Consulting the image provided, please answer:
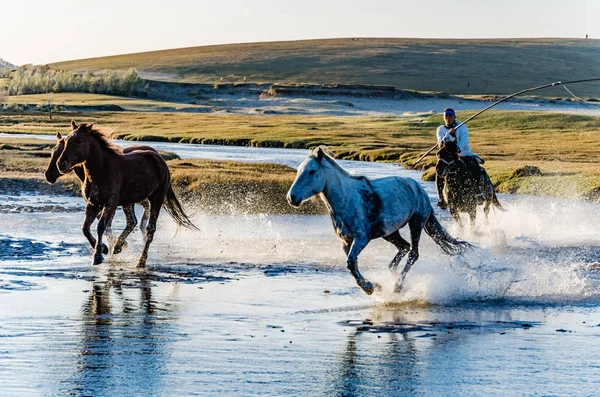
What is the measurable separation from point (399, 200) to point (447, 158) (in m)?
5.54

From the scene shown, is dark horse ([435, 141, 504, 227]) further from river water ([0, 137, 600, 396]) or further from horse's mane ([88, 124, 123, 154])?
horse's mane ([88, 124, 123, 154])

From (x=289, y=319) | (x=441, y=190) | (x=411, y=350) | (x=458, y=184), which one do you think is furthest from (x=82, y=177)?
(x=411, y=350)

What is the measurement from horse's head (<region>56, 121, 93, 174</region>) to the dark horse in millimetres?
6588

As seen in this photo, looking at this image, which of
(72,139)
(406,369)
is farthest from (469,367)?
(72,139)

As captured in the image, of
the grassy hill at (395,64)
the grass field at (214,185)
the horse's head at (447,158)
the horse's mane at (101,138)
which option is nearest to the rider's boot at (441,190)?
the horse's head at (447,158)

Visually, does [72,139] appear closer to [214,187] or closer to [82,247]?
[82,247]

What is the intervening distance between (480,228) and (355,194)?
27.7 feet

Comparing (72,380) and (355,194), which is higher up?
(355,194)

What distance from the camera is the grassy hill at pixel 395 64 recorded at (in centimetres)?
15512

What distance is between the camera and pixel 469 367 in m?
9.98

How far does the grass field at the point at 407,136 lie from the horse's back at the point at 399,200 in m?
16.2

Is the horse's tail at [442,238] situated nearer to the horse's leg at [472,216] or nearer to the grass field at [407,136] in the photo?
the horse's leg at [472,216]

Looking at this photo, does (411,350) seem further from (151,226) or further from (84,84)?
(84,84)

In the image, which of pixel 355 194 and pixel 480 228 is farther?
pixel 480 228
